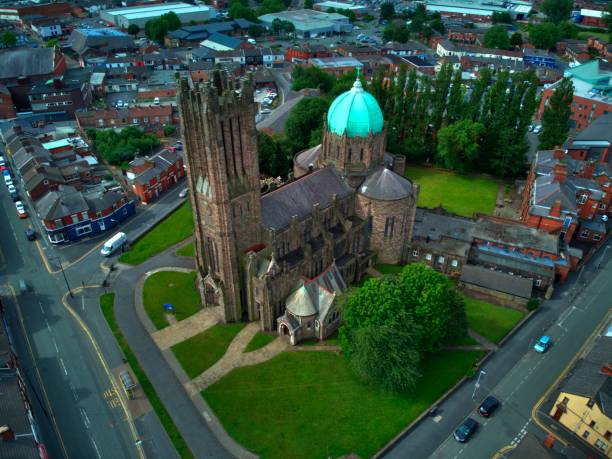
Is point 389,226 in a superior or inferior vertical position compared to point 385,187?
inferior

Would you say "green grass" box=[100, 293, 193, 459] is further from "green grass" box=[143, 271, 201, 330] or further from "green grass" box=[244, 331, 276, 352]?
"green grass" box=[244, 331, 276, 352]

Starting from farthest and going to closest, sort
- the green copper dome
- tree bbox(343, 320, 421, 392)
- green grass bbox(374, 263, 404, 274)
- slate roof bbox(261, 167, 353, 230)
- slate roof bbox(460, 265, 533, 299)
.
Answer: green grass bbox(374, 263, 404, 274)
the green copper dome
slate roof bbox(460, 265, 533, 299)
slate roof bbox(261, 167, 353, 230)
tree bbox(343, 320, 421, 392)

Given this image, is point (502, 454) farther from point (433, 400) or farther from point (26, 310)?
point (26, 310)

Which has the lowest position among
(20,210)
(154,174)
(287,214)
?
(20,210)

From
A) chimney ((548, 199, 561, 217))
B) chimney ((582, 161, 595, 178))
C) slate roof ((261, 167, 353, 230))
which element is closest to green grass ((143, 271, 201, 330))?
slate roof ((261, 167, 353, 230))

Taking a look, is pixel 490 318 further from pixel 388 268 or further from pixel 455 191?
pixel 455 191

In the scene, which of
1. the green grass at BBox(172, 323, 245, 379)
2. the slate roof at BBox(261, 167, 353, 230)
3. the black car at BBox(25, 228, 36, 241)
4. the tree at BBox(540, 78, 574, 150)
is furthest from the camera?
the tree at BBox(540, 78, 574, 150)

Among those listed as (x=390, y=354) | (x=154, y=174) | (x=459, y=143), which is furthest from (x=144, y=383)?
(x=459, y=143)
